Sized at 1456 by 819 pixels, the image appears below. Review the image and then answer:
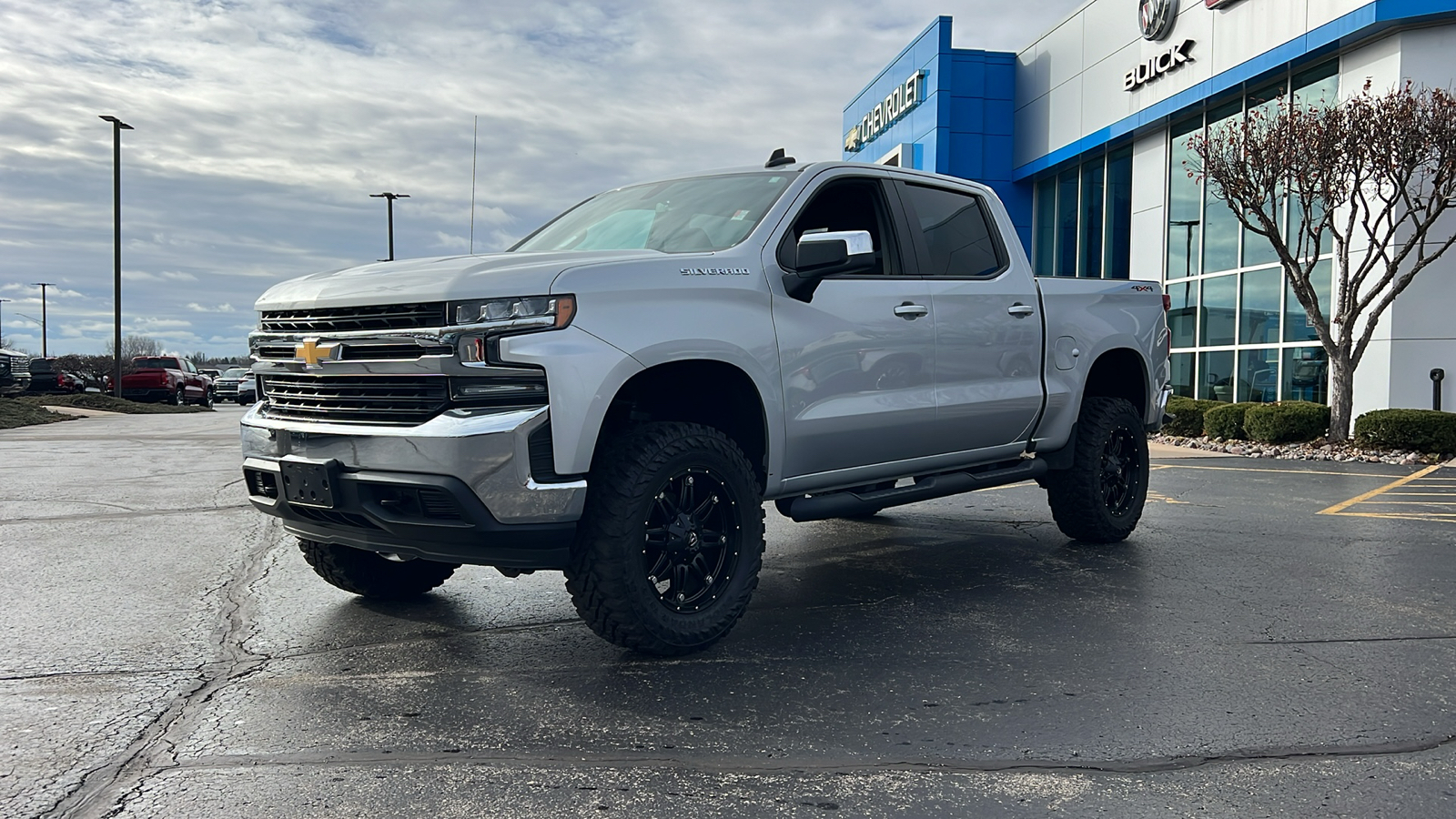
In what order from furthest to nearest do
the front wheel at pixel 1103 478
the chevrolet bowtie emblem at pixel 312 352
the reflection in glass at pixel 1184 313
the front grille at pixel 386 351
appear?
the reflection in glass at pixel 1184 313 → the front wheel at pixel 1103 478 → the chevrolet bowtie emblem at pixel 312 352 → the front grille at pixel 386 351

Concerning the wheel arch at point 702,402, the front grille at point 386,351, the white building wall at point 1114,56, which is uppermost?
the white building wall at point 1114,56

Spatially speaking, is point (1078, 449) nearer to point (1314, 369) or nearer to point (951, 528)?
point (951, 528)

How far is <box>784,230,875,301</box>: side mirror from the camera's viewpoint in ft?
15.9

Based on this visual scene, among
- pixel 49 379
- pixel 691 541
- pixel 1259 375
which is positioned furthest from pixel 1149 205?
pixel 49 379

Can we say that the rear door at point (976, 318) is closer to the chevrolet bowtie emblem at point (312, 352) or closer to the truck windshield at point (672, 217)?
the truck windshield at point (672, 217)

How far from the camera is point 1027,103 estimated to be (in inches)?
1066

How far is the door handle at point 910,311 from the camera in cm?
556

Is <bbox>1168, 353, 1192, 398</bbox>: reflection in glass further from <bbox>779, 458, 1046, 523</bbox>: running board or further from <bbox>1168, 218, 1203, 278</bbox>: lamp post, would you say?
<bbox>779, 458, 1046, 523</bbox>: running board

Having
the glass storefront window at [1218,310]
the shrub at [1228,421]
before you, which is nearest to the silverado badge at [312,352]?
the shrub at [1228,421]

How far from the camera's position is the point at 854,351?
17.4 ft

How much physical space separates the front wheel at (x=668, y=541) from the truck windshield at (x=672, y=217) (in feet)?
3.28

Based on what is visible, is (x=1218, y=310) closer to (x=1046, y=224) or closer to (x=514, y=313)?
(x=1046, y=224)

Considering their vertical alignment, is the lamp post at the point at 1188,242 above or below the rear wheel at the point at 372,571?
above

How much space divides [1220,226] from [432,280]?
62.3ft
